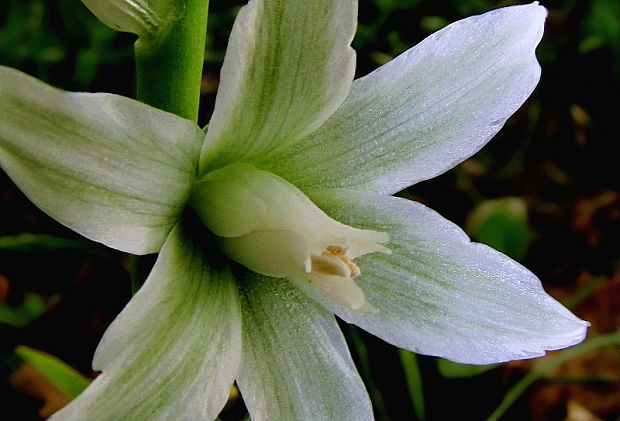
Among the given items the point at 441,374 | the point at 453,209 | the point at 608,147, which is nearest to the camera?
the point at 441,374

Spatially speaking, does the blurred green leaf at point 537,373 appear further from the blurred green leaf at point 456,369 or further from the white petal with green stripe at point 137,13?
the white petal with green stripe at point 137,13

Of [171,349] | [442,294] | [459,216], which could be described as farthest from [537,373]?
[171,349]

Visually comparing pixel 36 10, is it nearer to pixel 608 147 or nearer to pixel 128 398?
pixel 128 398

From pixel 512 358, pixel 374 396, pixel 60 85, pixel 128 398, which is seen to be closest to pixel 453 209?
pixel 374 396

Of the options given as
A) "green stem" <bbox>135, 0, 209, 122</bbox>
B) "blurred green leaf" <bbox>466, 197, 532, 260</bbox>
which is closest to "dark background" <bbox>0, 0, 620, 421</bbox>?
"blurred green leaf" <bbox>466, 197, 532, 260</bbox>

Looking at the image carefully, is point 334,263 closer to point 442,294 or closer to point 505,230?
point 442,294

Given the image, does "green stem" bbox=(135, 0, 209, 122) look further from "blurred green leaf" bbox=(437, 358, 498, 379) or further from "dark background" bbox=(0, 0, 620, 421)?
"blurred green leaf" bbox=(437, 358, 498, 379)
